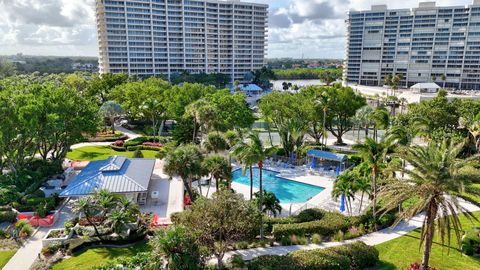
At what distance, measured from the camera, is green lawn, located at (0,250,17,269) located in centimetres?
2269

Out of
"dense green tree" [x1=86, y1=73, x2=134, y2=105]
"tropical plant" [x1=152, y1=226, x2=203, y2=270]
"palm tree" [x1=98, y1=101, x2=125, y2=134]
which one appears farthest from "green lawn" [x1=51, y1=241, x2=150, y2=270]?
"dense green tree" [x1=86, y1=73, x2=134, y2=105]

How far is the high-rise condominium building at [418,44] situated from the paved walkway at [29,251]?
14803cm

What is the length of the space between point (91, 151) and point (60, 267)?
3140cm

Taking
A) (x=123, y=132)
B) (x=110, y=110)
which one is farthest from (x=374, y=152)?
(x=123, y=132)

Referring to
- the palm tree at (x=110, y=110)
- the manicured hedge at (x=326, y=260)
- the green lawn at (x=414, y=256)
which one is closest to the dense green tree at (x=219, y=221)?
the manicured hedge at (x=326, y=260)

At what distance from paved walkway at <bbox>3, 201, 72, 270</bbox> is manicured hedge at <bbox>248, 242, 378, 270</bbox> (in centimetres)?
1496

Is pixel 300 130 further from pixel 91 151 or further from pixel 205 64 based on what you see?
pixel 205 64

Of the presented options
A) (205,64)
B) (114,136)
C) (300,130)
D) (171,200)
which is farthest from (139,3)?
(171,200)

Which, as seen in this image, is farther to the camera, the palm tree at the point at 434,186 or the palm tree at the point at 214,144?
the palm tree at the point at 214,144

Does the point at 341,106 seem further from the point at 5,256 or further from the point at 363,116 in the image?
the point at 5,256

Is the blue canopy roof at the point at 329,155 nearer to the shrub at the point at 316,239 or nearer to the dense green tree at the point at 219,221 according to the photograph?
the shrub at the point at 316,239

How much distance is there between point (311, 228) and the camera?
25297mm

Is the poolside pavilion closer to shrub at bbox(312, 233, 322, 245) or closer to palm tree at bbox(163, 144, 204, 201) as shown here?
shrub at bbox(312, 233, 322, 245)

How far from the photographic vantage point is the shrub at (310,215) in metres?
27.2
